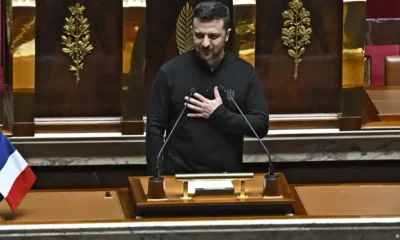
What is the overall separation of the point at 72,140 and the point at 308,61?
3.83ft

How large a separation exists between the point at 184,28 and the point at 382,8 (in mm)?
2312

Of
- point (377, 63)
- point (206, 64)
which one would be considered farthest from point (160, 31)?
point (377, 63)

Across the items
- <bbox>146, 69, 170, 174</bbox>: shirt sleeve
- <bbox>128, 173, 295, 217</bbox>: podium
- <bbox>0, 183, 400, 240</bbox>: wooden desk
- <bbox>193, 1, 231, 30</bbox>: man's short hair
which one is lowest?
<bbox>0, 183, 400, 240</bbox>: wooden desk

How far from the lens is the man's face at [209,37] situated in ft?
13.0

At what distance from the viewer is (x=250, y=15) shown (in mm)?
5332

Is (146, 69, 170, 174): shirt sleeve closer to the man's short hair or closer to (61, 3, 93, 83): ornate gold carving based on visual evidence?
the man's short hair

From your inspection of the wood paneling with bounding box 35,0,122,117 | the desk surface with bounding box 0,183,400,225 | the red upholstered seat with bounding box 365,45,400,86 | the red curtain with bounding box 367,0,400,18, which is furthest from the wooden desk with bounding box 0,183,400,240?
the red curtain with bounding box 367,0,400,18

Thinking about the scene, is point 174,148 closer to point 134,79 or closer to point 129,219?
point 129,219

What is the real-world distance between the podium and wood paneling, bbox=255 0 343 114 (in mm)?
1724

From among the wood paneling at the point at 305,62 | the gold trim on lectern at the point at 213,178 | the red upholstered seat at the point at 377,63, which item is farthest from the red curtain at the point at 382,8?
the gold trim on lectern at the point at 213,178

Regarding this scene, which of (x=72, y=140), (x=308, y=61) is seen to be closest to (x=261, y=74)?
(x=308, y=61)

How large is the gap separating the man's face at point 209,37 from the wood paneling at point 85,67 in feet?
4.49

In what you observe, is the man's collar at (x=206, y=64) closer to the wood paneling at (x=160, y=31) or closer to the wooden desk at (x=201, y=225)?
the wooden desk at (x=201, y=225)

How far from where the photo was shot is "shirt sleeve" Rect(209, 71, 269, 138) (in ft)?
13.1
